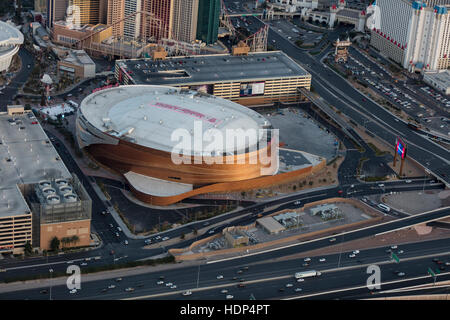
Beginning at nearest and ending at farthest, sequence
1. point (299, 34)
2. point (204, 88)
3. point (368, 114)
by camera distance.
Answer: point (204, 88) → point (368, 114) → point (299, 34)

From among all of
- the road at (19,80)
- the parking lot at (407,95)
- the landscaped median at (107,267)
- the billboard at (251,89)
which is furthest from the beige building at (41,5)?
the landscaped median at (107,267)

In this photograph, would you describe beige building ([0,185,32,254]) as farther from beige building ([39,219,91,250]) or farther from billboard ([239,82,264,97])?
billboard ([239,82,264,97])

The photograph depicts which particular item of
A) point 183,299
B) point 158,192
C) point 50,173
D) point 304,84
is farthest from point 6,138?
point 304,84

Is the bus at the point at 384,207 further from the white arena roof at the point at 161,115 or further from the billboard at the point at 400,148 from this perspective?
the white arena roof at the point at 161,115

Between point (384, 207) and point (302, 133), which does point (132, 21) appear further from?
point (384, 207)

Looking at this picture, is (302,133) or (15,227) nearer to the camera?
(15,227)

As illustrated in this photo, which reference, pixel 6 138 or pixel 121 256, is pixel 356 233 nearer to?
pixel 121 256

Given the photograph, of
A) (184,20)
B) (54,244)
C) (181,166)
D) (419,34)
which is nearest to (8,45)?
(184,20)

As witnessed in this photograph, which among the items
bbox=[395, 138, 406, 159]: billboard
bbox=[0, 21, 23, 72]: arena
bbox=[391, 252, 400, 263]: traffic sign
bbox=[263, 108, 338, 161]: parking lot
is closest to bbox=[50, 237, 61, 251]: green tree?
bbox=[391, 252, 400, 263]: traffic sign
